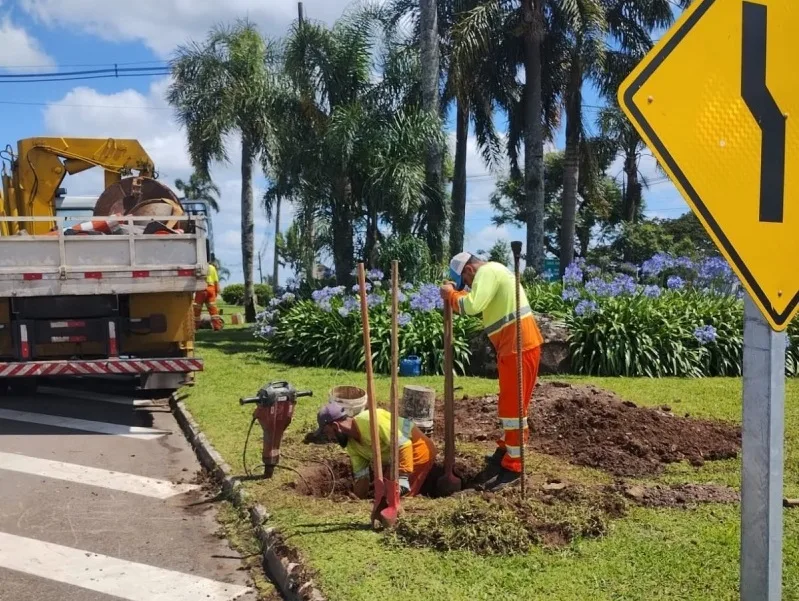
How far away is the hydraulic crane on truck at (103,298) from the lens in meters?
8.72

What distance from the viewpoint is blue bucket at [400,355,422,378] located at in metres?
11.4

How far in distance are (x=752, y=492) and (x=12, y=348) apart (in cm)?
864

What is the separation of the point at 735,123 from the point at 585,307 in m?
9.66

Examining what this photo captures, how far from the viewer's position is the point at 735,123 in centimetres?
231

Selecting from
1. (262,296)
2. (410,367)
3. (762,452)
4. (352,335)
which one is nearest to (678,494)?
(762,452)

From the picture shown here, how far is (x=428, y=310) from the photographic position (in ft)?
39.5

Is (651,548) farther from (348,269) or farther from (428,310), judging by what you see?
(348,269)

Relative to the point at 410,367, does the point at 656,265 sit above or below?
above

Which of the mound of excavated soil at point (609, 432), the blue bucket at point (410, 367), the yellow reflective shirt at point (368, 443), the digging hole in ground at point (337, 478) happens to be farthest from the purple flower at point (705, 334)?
the yellow reflective shirt at point (368, 443)

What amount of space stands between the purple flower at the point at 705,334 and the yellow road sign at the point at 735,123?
9811 mm

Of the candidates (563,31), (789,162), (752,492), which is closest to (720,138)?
(789,162)

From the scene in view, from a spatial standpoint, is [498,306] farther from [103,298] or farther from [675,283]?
A: [675,283]

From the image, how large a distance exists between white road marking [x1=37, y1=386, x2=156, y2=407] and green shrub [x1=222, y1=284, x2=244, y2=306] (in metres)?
28.6

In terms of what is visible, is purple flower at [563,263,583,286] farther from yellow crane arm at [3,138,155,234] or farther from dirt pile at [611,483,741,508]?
dirt pile at [611,483,741,508]
